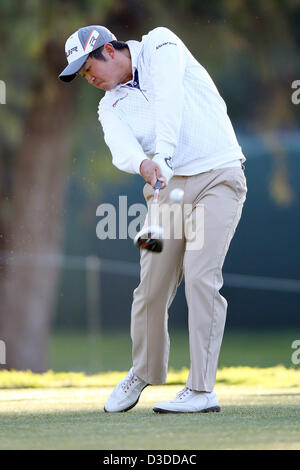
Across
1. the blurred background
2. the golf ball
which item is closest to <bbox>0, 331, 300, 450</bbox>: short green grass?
the golf ball

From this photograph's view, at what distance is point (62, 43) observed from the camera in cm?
1001

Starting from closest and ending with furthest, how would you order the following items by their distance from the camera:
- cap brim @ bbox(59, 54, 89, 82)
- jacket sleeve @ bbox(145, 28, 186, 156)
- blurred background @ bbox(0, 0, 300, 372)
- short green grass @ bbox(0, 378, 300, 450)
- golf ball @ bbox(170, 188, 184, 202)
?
short green grass @ bbox(0, 378, 300, 450) < golf ball @ bbox(170, 188, 184, 202) < jacket sleeve @ bbox(145, 28, 186, 156) < cap brim @ bbox(59, 54, 89, 82) < blurred background @ bbox(0, 0, 300, 372)

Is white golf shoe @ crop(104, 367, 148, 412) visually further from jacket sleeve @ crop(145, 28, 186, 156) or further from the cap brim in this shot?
the cap brim

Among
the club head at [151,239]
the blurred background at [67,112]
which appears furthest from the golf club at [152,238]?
the blurred background at [67,112]

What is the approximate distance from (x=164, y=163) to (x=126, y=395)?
99 centimetres

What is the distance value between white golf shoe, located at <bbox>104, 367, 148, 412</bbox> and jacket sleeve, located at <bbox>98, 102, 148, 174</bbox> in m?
0.88

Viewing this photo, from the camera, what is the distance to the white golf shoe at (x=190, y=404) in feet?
13.5

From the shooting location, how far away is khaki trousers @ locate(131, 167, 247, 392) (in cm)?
418

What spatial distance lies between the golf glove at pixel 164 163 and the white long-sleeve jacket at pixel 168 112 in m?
0.06

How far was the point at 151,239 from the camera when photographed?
4.01m

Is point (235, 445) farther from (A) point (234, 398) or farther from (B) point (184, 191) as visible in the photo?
(A) point (234, 398)

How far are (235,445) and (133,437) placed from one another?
0.38 m

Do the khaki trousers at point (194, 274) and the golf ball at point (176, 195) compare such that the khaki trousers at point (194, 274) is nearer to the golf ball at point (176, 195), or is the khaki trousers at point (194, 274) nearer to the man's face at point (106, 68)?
the golf ball at point (176, 195)
